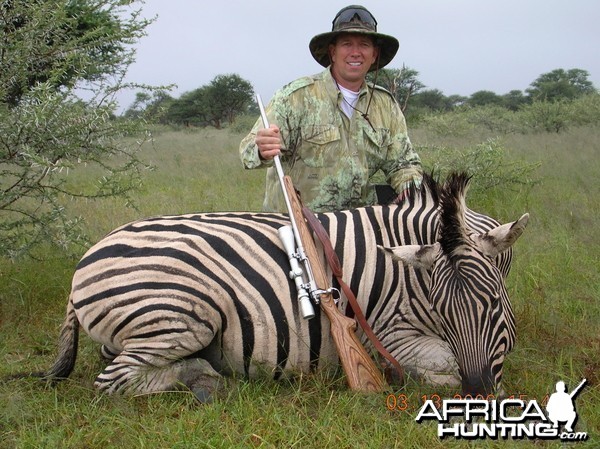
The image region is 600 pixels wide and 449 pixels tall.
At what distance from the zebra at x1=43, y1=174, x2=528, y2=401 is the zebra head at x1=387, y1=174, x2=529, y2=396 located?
3 centimetres

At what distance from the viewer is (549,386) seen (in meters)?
2.79

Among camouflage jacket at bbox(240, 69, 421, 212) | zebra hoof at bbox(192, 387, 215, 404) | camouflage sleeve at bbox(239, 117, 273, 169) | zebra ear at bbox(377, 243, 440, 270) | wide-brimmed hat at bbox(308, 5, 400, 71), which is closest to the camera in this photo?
zebra ear at bbox(377, 243, 440, 270)

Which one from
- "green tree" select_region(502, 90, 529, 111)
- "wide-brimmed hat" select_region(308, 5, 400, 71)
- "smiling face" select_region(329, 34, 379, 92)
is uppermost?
"green tree" select_region(502, 90, 529, 111)

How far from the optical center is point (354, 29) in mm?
3824

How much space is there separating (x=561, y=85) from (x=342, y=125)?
1159 inches

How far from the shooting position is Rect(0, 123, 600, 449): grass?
2.41 metres

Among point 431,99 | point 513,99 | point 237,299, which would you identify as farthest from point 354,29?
point 513,99

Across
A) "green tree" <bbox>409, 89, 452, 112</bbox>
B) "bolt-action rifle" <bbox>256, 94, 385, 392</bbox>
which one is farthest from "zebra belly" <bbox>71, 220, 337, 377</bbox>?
"green tree" <bbox>409, 89, 452, 112</bbox>

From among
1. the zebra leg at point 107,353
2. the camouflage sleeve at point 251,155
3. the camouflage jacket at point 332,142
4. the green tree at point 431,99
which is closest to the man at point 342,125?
the camouflage jacket at point 332,142

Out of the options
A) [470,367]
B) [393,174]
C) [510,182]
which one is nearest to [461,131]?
[510,182]

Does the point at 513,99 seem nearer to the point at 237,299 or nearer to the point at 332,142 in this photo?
the point at 332,142

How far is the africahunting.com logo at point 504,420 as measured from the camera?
7.64ft

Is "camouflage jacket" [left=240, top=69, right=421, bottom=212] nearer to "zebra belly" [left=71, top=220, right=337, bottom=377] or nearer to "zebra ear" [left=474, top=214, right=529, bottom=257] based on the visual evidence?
"zebra belly" [left=71, top=220, right=337, bottom=377]

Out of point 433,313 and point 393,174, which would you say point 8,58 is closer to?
point 393,174
